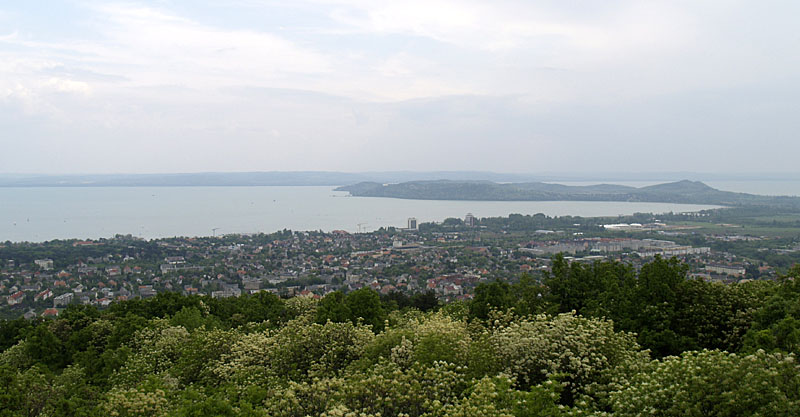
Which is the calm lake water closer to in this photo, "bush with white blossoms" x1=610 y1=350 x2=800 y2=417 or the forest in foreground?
the forest in foreground

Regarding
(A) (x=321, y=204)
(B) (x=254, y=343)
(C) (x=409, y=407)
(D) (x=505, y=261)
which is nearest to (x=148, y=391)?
(B) (x=254, y=343)

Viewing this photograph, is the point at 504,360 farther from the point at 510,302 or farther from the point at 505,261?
the point at 505,261

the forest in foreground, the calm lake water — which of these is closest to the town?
the forest in foreground

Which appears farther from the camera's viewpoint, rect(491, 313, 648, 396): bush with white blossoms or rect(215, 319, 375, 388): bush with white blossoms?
rect(215, 319, 375, 388): bush with white blossoms

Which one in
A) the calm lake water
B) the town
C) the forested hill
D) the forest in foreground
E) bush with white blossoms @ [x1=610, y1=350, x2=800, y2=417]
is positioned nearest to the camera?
bush with white blossoms @ [x1=610, y1=350, x2=800, y2=417]

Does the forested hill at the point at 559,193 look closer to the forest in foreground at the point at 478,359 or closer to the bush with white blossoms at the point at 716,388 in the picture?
the forest in foreground at the point at 478,359

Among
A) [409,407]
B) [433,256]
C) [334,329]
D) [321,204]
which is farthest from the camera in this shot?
[321,204]
